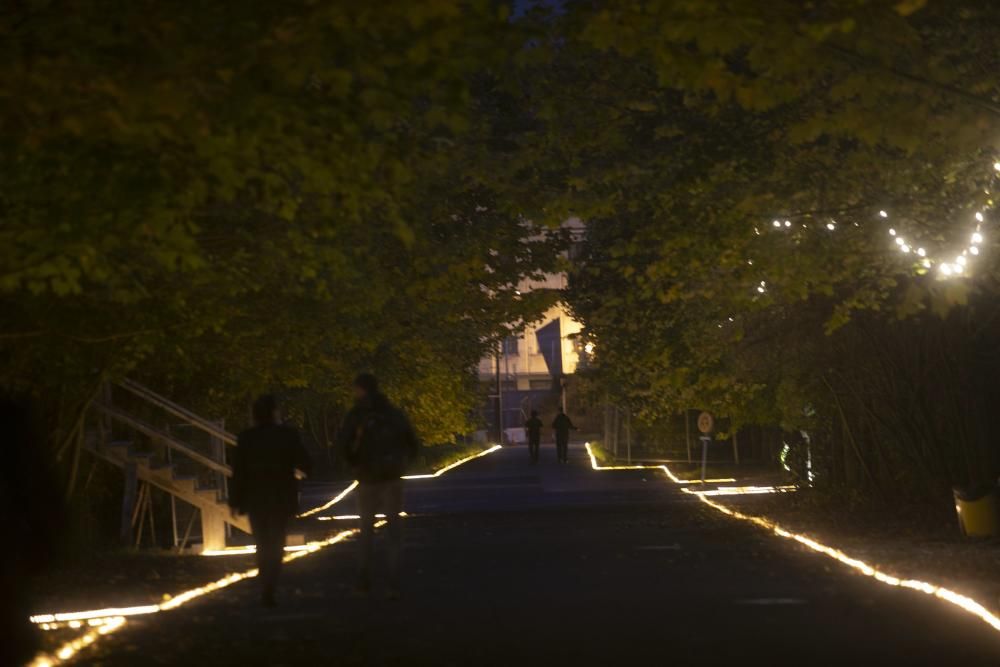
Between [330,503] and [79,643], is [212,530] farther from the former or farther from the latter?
[330,503]

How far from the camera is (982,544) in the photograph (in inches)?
758

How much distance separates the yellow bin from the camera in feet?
65.2

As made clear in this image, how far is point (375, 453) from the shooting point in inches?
557

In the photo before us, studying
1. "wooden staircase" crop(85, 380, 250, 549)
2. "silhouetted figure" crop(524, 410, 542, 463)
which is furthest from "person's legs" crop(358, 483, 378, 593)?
"silhouetted figure" crop(524, 410, 542, 463)

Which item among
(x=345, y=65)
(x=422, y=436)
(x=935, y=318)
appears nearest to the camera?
(x=345, y=65)

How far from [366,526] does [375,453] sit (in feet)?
2.40

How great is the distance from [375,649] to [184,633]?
1859 mm

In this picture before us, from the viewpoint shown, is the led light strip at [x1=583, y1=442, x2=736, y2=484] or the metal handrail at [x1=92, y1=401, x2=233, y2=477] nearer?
the metal handrail at [x1=92, y1=401, x2=233, y2=477]

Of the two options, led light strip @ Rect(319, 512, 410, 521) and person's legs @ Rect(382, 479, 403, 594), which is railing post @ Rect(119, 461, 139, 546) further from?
person's legs @ Rect(382, 479, 403, 594)

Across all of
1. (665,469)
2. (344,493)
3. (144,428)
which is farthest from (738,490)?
(144,428)

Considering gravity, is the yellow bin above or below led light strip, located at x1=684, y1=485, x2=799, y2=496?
below

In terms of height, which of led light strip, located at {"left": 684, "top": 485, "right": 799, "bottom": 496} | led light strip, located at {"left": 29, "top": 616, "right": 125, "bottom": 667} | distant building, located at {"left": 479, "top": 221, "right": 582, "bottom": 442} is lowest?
led light strip, located at {"left": 29, "top": 616, "right": 125, "bottom": 667}

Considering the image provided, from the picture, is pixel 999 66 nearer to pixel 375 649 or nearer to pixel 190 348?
pixel 375 649

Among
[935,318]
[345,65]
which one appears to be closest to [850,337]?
[935,318]
